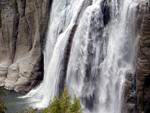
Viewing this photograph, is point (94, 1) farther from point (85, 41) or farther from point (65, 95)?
point (65, 95)

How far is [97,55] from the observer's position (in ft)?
74.7

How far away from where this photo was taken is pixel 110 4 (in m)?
23.0

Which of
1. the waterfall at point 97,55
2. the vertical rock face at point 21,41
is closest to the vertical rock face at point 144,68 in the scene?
the waterfall at point 97,55

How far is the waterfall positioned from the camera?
2098 centimetres

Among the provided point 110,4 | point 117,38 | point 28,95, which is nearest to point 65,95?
point 117,38

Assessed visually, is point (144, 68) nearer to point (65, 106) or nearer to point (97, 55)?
point (97, 55)

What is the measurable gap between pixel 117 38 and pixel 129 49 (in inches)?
48.7

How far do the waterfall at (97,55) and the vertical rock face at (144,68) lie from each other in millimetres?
1136

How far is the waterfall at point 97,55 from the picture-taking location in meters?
21.0

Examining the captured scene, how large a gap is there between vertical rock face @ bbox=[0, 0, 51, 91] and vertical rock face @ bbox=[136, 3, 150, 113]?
13.9m

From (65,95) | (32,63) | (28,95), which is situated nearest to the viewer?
(65,95)

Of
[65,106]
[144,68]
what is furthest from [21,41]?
[65,106]

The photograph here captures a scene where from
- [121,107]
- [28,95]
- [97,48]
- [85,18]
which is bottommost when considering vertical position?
[28,95]

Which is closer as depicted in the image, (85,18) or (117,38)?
(117,38)
